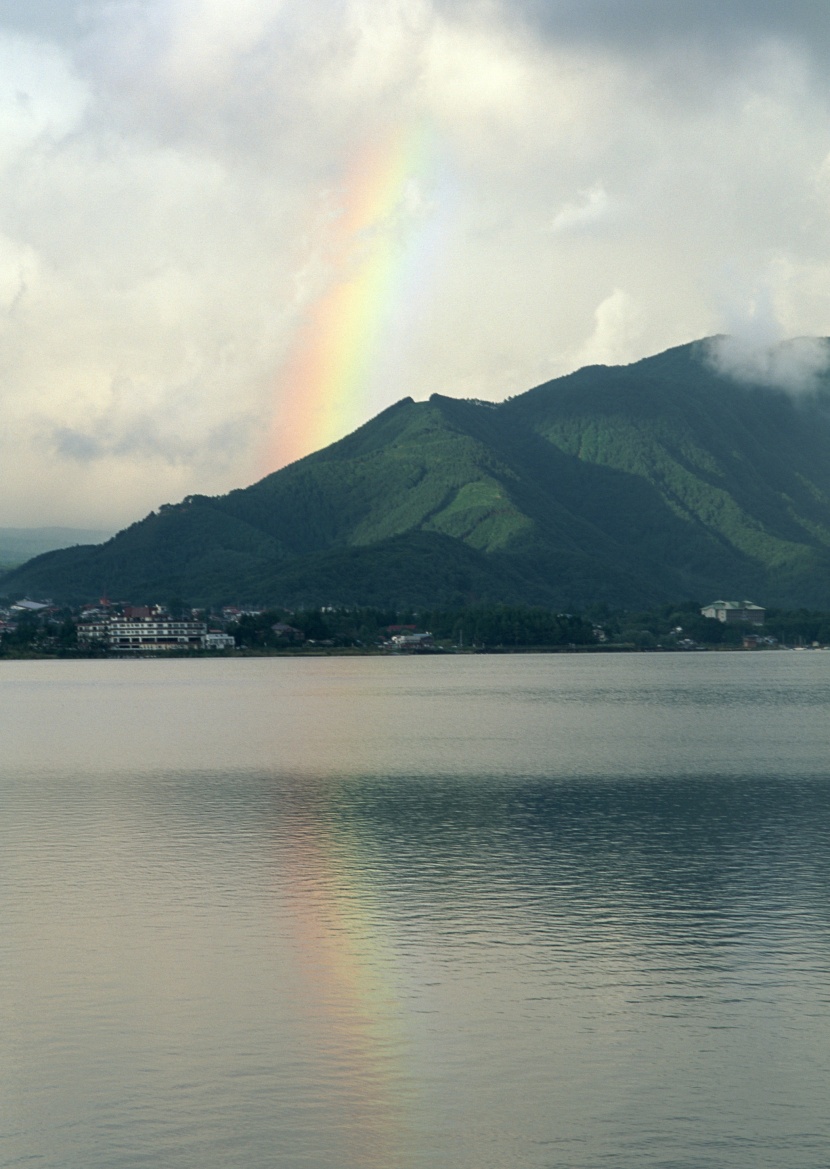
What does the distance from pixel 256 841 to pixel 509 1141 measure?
3305cm

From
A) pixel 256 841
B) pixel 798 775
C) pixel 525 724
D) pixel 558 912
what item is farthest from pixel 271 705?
pixel 558 912

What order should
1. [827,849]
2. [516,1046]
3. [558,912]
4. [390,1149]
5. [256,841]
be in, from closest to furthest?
[390,1149]
[516,1046]
[558,912]
[827,849]
[256,841]

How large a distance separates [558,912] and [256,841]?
1781cm

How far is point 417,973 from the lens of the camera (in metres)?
33.6

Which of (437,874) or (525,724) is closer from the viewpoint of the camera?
(437,874)

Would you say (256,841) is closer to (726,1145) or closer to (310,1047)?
(310,1047)

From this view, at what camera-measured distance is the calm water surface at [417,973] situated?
924 inches

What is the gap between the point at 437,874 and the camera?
47156mm

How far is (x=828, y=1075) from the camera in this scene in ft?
85.1

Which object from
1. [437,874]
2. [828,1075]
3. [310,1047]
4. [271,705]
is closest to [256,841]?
[437,874]

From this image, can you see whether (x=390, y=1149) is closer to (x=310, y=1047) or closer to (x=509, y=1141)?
(x=509, y=1141)

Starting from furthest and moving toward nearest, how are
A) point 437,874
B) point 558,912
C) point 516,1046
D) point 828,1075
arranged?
point 437,874 < point 558,912 < point 516,1046 < point 828,1075

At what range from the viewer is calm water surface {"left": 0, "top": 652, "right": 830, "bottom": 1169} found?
77.0 ft

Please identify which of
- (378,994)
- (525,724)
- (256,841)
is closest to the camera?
(378,994)
